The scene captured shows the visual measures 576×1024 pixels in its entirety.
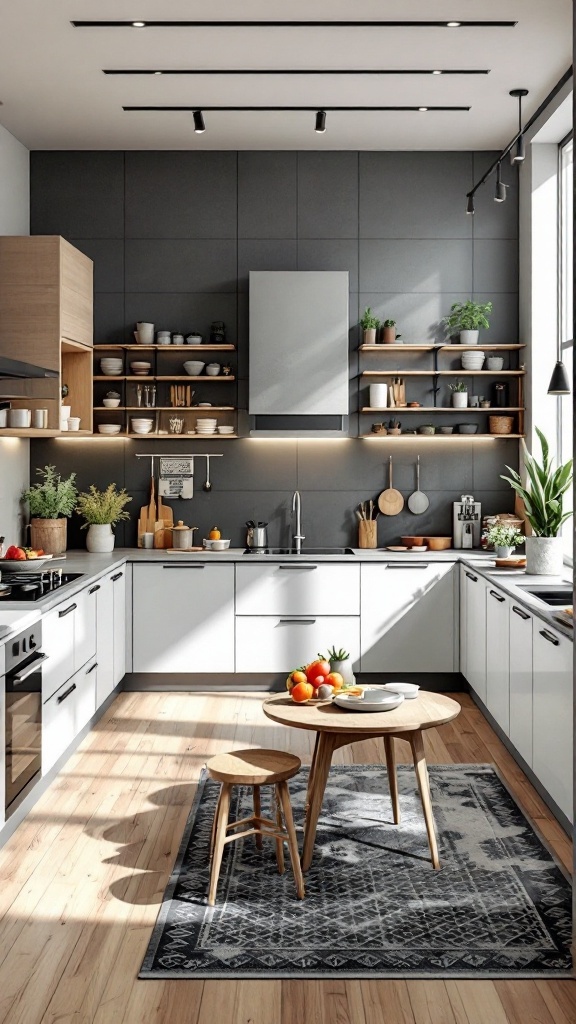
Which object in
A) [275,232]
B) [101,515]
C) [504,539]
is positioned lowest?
[504,539]

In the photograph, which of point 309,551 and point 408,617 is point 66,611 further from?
point 408,617

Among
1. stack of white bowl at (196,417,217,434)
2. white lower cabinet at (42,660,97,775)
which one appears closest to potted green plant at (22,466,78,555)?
stack of white bowl at (196,417,217,434)

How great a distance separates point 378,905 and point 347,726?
579 mm

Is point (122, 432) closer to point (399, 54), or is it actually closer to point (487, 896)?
point (399, 54)

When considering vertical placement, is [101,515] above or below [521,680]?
above

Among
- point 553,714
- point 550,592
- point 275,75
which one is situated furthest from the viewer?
point 275,75

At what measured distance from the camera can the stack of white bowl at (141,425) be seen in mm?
5984

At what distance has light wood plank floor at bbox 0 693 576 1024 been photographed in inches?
97.6

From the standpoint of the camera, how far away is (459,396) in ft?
19.7

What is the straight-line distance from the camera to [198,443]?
Result: 246 inches

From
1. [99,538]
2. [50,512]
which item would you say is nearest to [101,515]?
[99,538]

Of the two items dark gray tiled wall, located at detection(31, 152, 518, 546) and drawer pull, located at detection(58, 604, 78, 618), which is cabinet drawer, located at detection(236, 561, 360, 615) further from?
drawer pull, located at detection(58, 604, 78, 618)

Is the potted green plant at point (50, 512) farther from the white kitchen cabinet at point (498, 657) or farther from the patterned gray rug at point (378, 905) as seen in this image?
the white kitchen cabinet at point (498, 657)

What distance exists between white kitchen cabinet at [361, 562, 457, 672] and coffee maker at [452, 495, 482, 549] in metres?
0.48
